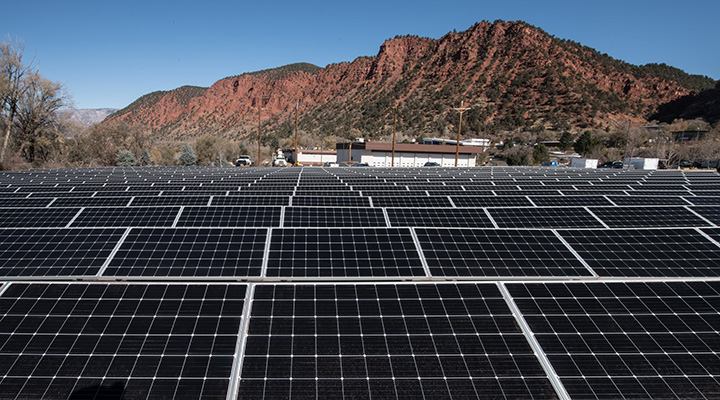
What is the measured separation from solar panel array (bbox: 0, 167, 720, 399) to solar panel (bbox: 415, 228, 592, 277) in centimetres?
4

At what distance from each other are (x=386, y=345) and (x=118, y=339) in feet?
10.1

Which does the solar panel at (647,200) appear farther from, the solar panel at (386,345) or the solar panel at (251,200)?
the solar panel at (251,200)

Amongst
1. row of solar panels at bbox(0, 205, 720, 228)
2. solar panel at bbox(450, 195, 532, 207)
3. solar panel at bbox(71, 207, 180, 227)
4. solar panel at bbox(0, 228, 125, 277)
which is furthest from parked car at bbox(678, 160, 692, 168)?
solar panel at bbox(0, 228, 125, 277)

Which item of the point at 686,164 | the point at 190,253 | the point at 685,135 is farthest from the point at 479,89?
the point at 190,253

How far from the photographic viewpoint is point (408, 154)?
192 feet

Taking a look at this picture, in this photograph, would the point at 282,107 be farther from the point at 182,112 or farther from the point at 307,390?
the point at 307,390

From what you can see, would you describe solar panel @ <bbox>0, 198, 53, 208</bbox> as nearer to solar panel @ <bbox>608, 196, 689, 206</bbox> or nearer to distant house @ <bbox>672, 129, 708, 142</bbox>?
solar panel @ <bbox>608, 196, 689, 206</bbox>

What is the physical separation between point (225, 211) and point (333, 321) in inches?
213

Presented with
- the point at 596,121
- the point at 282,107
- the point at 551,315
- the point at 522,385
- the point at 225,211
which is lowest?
the point at 522,385

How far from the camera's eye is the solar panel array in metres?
3.70

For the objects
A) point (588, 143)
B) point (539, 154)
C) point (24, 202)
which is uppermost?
point (588, 143)

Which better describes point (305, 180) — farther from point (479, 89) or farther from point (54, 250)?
point (479, 89)

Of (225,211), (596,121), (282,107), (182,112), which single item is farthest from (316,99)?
(225,211)

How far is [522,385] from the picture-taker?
3730 mm
